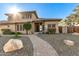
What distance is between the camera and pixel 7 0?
17.4ft

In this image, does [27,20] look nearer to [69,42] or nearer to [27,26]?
[27,26]

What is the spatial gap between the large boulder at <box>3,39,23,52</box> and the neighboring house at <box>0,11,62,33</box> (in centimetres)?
38

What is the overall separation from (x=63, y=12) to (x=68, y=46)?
1071mm

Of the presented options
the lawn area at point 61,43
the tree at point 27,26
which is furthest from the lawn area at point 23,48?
the lawn area at point 61,43

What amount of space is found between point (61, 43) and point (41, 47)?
2.12 ft

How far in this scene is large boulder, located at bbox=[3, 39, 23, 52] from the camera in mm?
5375

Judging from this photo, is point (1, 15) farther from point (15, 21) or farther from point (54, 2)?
point (54, 2)

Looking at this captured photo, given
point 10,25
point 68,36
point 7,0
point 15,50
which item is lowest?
point 15,50

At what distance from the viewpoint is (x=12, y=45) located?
5402mm

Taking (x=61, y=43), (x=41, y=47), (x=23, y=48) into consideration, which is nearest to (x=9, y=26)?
(x=23, y=48)

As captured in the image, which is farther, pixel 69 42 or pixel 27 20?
pixel 27 20

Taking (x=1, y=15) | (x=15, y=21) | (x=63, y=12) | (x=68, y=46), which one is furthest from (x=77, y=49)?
(x=1, y=15)

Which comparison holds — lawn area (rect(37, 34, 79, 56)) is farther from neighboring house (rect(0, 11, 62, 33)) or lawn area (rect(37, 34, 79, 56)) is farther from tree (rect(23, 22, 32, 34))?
tree (rect(23, 22, 32, 34))

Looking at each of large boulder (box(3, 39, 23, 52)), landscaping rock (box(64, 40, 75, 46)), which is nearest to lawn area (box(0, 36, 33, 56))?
large boulder (box(3, 39, 23, 52))
